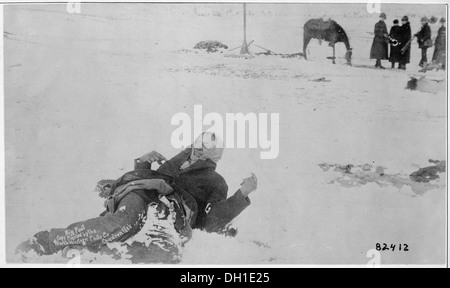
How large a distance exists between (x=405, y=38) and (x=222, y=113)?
3.17 ft

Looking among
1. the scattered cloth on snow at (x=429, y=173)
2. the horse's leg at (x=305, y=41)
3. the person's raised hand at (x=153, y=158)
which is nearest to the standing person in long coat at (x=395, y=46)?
the horse's leg at (x=305, y=41)

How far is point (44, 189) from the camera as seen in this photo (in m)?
2.85

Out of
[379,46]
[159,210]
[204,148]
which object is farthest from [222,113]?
[379,46]

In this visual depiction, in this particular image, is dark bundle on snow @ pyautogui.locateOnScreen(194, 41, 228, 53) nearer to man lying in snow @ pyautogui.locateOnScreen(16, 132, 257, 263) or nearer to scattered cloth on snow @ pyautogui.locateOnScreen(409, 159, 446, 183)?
man lying in snow @ pyautogui.locateOnScreen(16, 132, 257, 263)

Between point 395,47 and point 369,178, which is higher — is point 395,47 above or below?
above

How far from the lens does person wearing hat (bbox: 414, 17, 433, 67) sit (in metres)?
2.86

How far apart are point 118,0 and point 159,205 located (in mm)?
1015

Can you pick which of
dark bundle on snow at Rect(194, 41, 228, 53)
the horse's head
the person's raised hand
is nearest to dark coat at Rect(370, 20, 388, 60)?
the horse's head

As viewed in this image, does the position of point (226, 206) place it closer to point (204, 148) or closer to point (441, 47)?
point (204, 148)

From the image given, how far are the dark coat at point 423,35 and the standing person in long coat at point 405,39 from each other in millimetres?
46

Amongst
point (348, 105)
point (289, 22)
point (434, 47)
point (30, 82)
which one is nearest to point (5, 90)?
point (30, 82)

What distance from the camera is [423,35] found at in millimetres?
2863

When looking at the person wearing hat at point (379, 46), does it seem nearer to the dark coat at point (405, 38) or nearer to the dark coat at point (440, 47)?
the dark coat at point (405, 38)
